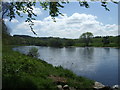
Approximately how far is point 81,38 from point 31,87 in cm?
11779

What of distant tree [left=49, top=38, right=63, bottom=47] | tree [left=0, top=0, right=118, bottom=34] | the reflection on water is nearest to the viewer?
tree [left=0, top=0, right=118, bottom=34]

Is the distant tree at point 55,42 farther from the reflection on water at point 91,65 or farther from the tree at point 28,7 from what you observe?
the tree at point 28,7

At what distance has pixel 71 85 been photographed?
691cm

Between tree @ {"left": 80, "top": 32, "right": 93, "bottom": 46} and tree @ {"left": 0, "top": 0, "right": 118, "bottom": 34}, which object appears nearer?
tree @ {"left": 0, "top": 0, "right": 118, "bottom": 34}

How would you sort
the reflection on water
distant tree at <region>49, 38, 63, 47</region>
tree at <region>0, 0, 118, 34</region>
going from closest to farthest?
tree at <region>0, 0, 118, 34</region>, the reflection on water, distant tree at <region>49, 38, 63, 47</region>

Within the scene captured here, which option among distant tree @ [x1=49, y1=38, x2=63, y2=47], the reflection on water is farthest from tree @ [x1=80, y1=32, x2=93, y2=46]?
the reflection on water

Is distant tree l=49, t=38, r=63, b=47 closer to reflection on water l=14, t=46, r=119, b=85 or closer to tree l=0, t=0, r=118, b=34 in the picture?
reflection on water l=14, t=46, r=119, b=85

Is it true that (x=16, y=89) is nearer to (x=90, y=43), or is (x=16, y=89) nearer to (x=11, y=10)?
(x=11, y=10)

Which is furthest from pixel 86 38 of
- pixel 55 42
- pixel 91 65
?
pixel 91 65

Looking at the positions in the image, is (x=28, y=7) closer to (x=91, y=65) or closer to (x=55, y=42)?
(x=91, y=65)

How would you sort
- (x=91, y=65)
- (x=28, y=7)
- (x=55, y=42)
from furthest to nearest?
1. (x=55, y=42)
2. (x=91, y=65)
3. (x=28, y=7)

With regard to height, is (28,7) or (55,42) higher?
(28,7)

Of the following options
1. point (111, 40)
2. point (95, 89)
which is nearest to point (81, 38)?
point (111, 40)

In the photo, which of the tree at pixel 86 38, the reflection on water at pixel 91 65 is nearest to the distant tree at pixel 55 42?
the tree at pixel 86 38
